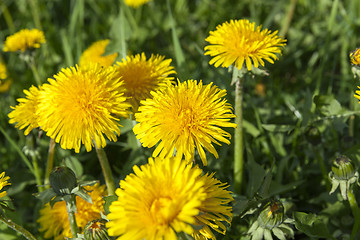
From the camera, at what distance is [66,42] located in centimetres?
269

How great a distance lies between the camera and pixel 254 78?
187cm

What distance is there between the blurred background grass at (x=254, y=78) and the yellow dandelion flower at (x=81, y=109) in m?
0.48

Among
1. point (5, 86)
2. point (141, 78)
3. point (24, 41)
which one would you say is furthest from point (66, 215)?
point (5, 86)

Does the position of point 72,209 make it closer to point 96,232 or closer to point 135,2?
point 96,232

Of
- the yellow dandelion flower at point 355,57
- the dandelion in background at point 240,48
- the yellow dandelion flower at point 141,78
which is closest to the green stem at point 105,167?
the yellow dandelion flower at point 141,78

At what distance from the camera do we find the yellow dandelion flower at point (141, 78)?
4.84 ft

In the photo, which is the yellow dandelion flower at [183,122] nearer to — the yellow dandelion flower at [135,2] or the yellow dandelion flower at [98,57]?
the yellow dandelion flower at [98,57]

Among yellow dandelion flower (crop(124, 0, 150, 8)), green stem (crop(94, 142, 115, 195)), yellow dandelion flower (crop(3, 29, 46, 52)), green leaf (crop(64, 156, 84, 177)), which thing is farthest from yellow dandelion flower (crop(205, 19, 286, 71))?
yellow dandelion flower (crop(124, 0, 150, 8))

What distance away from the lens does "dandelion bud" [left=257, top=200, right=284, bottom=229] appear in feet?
4.25

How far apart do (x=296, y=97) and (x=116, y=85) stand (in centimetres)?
146

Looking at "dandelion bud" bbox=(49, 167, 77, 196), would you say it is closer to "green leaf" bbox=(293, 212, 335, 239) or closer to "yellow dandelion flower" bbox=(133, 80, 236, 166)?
"yellow dandelion flower" bbox=(133, 80, 236, 166)

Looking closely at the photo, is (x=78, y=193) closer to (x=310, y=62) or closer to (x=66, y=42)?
(x=66, y=42)

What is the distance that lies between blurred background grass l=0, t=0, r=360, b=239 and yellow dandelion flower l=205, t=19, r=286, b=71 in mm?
418

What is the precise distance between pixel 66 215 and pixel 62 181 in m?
0.33
